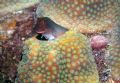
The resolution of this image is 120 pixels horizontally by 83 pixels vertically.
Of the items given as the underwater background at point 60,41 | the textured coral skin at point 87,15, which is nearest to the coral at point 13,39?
the underwater background at point 60,41

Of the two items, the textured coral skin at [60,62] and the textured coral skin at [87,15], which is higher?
the textured coral skin at [87,15]

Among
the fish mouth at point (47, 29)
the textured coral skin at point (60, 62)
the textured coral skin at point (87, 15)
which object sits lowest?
the textured coral skin at point (60, 62)

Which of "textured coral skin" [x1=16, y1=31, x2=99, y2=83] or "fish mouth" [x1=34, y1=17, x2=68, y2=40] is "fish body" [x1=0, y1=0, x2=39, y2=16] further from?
"textured coral skin" [x1=16, y1=31, x2=99, y2=83]

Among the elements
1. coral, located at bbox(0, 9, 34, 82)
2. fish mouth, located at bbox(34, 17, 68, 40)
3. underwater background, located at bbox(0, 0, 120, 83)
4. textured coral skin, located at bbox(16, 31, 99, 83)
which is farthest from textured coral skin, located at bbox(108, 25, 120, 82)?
coral, located at bbox(0, 9, 34, 82)

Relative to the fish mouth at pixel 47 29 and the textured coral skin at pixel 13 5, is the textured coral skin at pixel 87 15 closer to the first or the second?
the fish mouth at pixel 47 29

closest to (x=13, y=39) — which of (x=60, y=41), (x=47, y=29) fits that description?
(x=47, y=29)

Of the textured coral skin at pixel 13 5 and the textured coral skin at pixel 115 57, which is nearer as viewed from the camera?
the textured coral skin at pixel 115 57

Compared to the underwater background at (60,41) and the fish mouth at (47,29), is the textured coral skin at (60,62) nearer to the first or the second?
the underwater background at (60,41)
